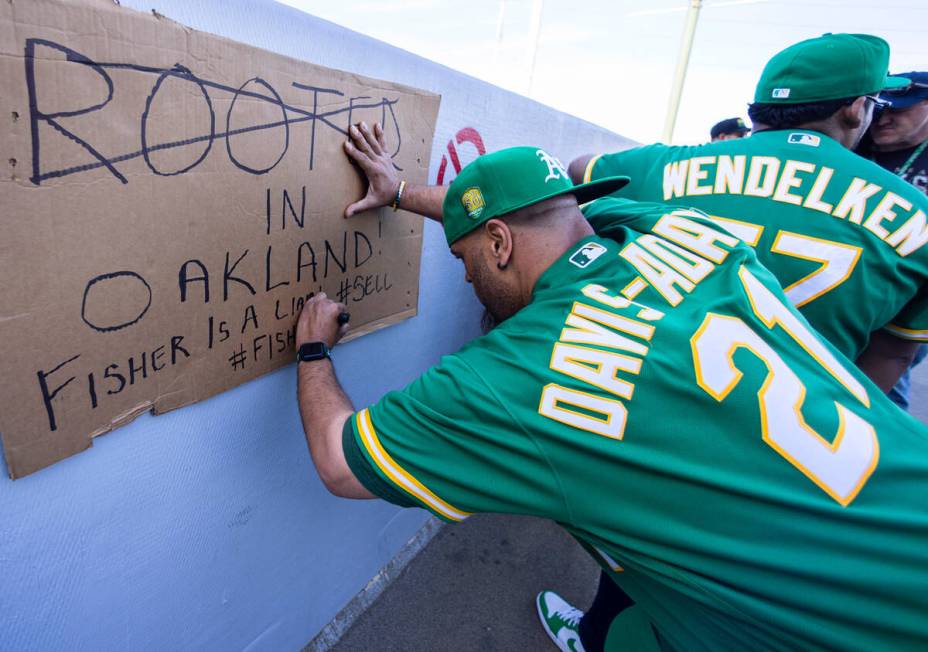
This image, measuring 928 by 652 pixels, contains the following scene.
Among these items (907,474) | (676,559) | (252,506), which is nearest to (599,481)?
(676,559)

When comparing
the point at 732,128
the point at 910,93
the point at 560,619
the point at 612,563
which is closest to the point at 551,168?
the point at 612,563

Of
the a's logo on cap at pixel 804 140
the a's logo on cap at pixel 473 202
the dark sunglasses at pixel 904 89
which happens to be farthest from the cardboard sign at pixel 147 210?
the dark sunglasses at pixel 904 89

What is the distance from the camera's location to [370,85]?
1251mm

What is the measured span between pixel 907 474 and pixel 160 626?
1.66 m

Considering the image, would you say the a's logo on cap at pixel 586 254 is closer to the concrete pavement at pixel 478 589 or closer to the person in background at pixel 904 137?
the concrete pavement at pixel 478 589

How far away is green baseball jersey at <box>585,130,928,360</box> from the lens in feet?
4.41

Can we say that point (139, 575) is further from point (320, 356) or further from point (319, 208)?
point (319, 208)

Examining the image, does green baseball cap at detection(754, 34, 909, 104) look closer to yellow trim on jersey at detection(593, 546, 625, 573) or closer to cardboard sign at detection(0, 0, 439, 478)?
cardboard sign at detection(0, 0, 439, 478)

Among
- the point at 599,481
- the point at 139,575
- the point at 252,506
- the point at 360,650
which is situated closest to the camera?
the point at 599,481

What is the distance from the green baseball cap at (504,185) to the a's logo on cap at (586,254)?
0.48 feet

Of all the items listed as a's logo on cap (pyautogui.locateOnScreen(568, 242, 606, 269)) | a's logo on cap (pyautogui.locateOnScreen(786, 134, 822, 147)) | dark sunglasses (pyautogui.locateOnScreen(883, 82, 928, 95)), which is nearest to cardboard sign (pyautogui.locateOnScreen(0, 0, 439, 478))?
a's logo on cap (pyautogui.locateOnScreen(568, 242, 606, 269))

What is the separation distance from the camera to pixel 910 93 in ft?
7.09

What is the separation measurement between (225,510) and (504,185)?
112 cm

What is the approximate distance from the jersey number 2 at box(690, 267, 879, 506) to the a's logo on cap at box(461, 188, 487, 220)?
0.56 m
